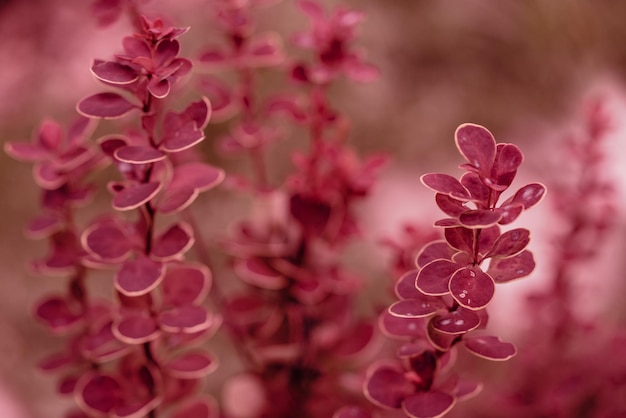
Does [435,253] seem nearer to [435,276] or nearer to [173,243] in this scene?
[435,276]

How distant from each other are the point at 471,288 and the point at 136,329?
0.28 meters

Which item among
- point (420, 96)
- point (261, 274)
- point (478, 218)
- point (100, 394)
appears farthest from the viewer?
point (420, 96)

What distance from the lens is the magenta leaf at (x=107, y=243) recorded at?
1.90 feet

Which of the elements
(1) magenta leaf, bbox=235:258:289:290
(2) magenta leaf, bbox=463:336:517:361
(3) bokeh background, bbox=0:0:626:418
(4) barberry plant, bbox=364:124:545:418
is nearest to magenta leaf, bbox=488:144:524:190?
(4) barberry plant, bbox=364:124:545:418

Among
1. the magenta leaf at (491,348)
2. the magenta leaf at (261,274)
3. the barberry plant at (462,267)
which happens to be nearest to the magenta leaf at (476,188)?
the barberry plant at (462,267)

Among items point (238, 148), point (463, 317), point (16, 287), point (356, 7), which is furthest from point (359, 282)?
point (356, 7)

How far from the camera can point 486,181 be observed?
1.50 feet

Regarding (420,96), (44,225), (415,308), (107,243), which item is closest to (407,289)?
(415,308)

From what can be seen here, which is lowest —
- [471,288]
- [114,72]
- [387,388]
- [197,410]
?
[197,410]

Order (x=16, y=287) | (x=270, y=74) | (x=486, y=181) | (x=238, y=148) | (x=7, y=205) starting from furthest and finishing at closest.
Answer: (x=270, y=74) → (x=7, y=205) → (x=16, y=287) → (x=238, y=148) → (x=486, y=181)

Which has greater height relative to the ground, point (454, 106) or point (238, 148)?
point (454, 106)

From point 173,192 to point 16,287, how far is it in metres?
0.80

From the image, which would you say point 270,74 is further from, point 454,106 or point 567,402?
point 567,402

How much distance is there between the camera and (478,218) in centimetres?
44
